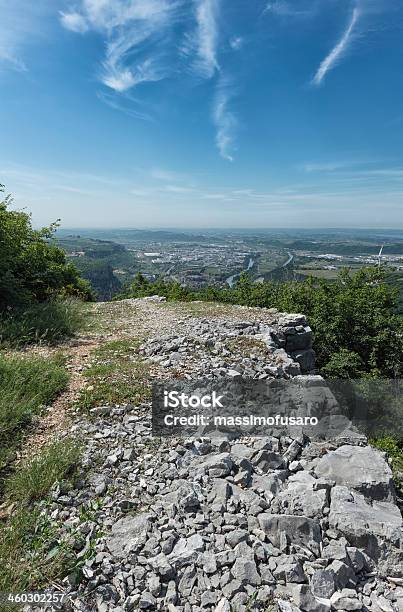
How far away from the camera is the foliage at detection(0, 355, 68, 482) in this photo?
16.3 feet

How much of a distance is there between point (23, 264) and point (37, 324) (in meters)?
5.25

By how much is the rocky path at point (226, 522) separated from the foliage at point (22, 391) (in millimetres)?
752

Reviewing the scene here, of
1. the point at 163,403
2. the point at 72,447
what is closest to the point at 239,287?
the point at 163,403

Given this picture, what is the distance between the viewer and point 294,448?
16.6ft

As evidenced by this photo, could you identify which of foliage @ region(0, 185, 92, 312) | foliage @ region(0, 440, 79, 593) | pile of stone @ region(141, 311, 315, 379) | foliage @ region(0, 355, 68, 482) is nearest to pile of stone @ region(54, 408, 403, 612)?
foliage @ region(0, 440, 79, 593)

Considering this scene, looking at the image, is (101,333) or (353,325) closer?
(101,333)

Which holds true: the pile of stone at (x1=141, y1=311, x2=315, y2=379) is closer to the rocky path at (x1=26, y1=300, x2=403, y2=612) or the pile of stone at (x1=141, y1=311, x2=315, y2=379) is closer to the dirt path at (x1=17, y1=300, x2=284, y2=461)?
the dirt path at (x1=17, y1=300, x2=284, y2=461)

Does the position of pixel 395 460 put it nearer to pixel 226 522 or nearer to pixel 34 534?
pixel 226 522

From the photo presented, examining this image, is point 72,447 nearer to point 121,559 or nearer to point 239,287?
point 121,559

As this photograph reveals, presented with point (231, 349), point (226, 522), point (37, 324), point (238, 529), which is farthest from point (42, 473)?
point (37, 324)

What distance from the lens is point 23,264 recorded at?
1393 centimetres

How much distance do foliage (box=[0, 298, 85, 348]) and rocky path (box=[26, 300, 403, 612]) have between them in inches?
167

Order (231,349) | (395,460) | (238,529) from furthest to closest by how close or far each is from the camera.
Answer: (231,349) → (395,460) → (238,529)

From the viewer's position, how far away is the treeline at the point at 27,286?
9.64m
